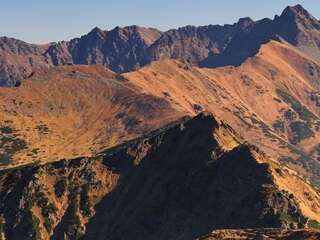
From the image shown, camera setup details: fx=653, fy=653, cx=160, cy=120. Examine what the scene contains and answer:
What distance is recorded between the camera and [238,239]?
159 m

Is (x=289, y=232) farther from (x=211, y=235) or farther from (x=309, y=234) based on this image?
(x=211, y=235)

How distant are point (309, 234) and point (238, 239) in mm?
17082

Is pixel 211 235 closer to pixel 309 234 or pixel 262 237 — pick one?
pixel 262 237

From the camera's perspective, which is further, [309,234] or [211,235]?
[211,235]

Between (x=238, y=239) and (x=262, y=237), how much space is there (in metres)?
5.80

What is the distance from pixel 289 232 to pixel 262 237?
262 inches

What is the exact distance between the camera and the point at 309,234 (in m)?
153

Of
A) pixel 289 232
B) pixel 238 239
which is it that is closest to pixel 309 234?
pixel 289 232

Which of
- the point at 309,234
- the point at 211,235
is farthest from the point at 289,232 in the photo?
the point at 211,235

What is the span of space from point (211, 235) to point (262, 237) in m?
13.0

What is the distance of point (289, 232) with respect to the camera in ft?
518

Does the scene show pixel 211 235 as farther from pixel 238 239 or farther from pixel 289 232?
pixel 289 232

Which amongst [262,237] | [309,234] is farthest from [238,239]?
[309,234]
